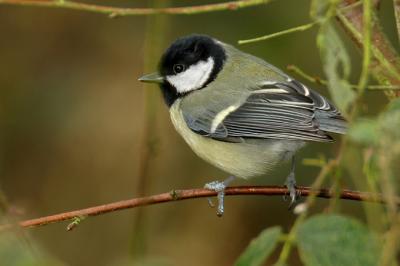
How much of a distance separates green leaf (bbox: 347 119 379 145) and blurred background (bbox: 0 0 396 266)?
368 centimetres

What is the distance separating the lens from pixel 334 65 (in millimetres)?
1285

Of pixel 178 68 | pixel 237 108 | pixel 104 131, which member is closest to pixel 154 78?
pixel 178 68

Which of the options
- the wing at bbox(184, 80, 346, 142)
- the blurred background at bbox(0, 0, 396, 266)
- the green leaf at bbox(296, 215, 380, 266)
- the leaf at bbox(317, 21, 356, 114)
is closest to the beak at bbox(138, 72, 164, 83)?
the wing at bbox(184, 80, 346, 142)

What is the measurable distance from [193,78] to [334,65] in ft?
6.69

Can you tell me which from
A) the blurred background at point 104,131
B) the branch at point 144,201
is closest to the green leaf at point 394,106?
the branch at point 144,201

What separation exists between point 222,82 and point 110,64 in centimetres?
265

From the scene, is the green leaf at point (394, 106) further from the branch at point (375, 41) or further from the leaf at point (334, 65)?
the branch at point (375, 41)

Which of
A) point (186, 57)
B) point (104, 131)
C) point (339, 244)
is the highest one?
point (186, 57)

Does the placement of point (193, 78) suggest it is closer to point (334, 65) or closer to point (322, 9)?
point (322, 9)

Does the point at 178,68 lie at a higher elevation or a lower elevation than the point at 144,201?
higher

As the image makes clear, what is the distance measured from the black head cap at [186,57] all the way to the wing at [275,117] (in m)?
0.20

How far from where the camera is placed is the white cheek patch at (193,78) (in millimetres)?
3289

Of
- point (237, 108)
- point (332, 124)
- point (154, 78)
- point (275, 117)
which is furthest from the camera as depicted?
point (154, 78)

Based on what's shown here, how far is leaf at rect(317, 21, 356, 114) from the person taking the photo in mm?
1268
